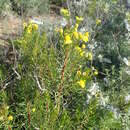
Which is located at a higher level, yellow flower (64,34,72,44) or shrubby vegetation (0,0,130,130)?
yellow flower (64,34,72,44)

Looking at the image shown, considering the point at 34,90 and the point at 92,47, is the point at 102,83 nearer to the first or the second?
the point at 92,47

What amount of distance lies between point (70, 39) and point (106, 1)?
2.67 metres

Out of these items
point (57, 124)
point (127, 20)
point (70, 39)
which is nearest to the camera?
point (70, 39)

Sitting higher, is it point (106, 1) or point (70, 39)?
point (70, 39)

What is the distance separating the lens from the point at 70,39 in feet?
6.69

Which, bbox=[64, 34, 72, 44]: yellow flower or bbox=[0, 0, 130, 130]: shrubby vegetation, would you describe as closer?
bbox=[64, 34, 72, 44]: yellow flower

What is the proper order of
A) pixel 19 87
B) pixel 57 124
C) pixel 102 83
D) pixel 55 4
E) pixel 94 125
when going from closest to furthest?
pixel 57 124 < pixel 94 125 < pixel 19 87 < pixel 102 83 < pixel 55 4

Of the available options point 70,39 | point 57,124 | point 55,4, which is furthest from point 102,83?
point 55,4

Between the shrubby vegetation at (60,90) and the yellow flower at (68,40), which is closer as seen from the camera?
the yellow flower at (68,40)

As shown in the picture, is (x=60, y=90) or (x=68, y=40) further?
(x=60, y=90)

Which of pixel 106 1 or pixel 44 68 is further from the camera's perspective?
pixel 106 1

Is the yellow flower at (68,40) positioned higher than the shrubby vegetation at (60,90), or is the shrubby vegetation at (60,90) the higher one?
the yellow flower at (68,40)

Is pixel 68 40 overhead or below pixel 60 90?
overhead

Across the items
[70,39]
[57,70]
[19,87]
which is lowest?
[19,87]
